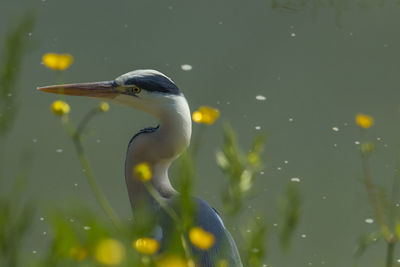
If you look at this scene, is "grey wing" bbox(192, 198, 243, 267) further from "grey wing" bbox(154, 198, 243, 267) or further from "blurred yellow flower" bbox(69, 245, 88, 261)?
"blurred yellow flower" bbox(69, 245, 88, 261)

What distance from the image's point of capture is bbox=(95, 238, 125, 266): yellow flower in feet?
1.82

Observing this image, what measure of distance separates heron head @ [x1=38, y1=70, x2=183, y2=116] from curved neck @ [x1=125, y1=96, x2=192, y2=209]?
0.02 metres

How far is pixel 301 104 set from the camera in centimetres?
312

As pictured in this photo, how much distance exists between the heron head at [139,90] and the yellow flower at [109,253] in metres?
1.26

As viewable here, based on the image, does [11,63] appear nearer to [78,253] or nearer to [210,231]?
[78,253]

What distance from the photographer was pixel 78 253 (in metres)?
0.64

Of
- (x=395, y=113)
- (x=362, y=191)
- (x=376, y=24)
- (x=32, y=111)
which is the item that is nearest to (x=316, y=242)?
(x=362, y=191)

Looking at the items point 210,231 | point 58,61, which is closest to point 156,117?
point 210,231

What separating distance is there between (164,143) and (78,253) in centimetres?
120

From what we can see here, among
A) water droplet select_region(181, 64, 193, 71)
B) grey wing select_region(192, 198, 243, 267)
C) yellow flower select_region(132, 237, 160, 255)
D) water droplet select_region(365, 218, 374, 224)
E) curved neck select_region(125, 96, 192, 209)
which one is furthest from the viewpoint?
water droplet select_region(181, 64, 193, 71)

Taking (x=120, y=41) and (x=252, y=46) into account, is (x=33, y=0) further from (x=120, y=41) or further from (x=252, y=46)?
(x=252, y=46)

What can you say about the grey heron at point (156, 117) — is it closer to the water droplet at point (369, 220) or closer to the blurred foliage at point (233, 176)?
the water droplet at point (369, 220)

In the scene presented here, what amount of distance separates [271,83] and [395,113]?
1.51 ft

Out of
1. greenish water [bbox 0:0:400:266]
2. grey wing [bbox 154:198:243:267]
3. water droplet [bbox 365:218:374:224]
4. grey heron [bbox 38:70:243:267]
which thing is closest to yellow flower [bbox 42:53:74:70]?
grey wing [bbox 154:198:243:267]
